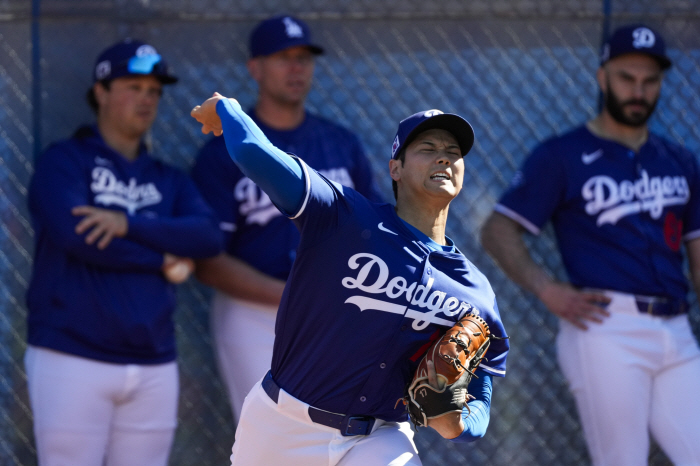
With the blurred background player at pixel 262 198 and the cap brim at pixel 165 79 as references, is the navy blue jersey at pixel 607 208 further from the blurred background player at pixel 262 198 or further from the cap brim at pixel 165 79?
the cap brim at pixel 165 79

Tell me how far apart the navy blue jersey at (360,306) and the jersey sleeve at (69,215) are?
3.56ft

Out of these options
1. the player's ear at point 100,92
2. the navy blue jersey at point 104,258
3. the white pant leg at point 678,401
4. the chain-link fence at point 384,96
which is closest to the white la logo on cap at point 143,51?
the player's ear at point 100,92

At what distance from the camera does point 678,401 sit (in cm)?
386

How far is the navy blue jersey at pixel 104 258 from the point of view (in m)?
3.59

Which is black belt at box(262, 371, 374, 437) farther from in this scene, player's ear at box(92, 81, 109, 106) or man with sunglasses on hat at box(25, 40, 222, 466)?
player's ear at box(92, 81, 109, 106)

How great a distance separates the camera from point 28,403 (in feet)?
13.9

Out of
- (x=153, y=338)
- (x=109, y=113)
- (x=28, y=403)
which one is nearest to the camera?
(x=153, y=338)

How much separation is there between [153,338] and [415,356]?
1322 mm

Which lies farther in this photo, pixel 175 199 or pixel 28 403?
pixel 28 403

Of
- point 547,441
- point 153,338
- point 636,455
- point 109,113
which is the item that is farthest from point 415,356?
point 547,441

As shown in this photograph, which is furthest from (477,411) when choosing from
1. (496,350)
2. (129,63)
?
(129,63)

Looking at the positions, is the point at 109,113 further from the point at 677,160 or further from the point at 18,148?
the point at 677,160

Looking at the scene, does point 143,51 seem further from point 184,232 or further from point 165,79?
point 184,232

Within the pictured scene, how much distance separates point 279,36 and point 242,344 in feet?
4.45
